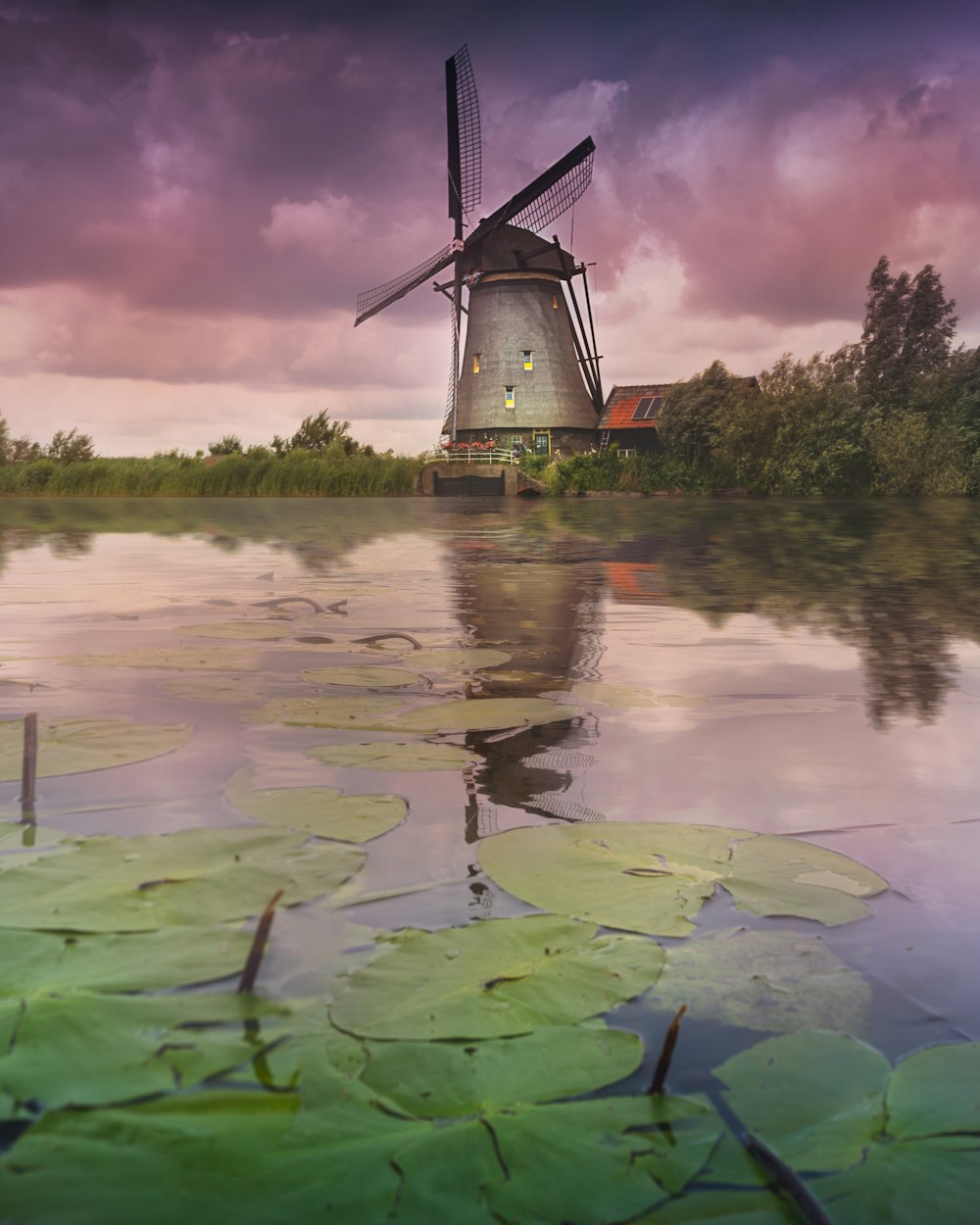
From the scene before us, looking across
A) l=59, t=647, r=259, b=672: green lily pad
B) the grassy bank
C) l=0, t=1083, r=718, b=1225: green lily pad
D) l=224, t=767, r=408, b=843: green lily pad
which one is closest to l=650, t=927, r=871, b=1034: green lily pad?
l=0, t=1083, r=718, b=1225: green lily pad

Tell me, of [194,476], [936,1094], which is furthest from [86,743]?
[194,476]

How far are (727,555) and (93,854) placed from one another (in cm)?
1094

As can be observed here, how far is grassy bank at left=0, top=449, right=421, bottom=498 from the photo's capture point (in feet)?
117

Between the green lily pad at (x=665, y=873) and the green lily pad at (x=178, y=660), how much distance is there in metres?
2.47

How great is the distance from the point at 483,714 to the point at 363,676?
84 cm

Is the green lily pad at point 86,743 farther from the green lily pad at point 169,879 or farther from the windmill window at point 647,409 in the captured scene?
the windmill window at point 647,409

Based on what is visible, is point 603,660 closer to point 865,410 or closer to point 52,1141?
point 52,1141

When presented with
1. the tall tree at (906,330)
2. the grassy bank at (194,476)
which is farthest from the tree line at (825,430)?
the grassy bank at (194,476)

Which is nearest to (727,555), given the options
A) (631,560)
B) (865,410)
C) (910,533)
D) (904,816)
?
→ (631,560)

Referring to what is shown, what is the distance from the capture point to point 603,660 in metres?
4.68

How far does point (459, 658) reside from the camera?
179 inches

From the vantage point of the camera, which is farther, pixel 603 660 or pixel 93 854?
pixel 603 660

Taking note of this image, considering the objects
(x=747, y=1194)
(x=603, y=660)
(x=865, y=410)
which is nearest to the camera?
(x=747, y=1194)

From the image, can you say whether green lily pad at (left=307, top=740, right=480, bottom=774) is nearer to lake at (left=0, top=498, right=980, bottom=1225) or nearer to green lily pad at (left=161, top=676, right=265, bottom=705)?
lake at (left=0, top=498, right=980, bottom=1225)
